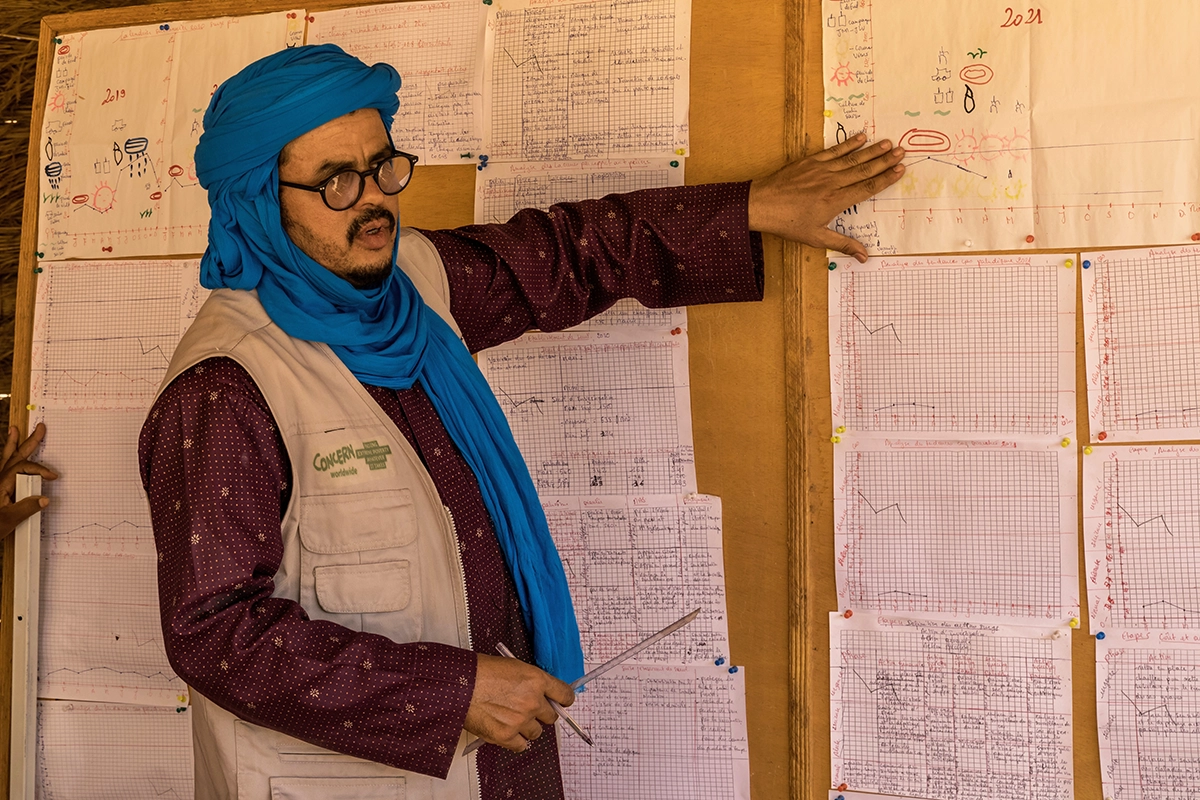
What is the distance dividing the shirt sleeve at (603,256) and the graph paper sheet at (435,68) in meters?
0.42

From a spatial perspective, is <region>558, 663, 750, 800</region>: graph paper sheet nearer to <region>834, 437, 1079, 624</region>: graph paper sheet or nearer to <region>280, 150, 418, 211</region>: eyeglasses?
<region>834, 437, 1079, 624</region>: graph paper sheet

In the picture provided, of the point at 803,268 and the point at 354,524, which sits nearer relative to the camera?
the point at 354,524

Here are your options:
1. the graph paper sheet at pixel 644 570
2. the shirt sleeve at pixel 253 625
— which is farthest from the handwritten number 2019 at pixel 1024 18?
the shirt sleeve at pixel 253 625

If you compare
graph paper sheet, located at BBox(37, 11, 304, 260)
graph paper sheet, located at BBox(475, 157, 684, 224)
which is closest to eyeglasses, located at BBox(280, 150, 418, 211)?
graph paper sheet, located at BBox(475, 157, 684, 224)

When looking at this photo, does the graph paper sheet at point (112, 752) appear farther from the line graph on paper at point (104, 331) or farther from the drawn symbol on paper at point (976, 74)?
the drawn symbol on paper at point (976, 74)

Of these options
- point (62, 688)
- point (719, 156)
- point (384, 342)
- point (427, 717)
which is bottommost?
point (62, 688)

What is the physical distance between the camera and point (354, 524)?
4.84 feet

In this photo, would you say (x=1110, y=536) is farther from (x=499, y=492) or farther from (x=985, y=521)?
(x=499, y=492)

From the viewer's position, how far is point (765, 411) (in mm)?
1993

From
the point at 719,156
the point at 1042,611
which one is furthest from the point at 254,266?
the point at 1042,611

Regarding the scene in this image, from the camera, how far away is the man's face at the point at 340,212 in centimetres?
150

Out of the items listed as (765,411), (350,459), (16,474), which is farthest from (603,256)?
(16,474)

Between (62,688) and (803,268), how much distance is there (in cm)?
201

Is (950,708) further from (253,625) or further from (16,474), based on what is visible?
(16,474)
